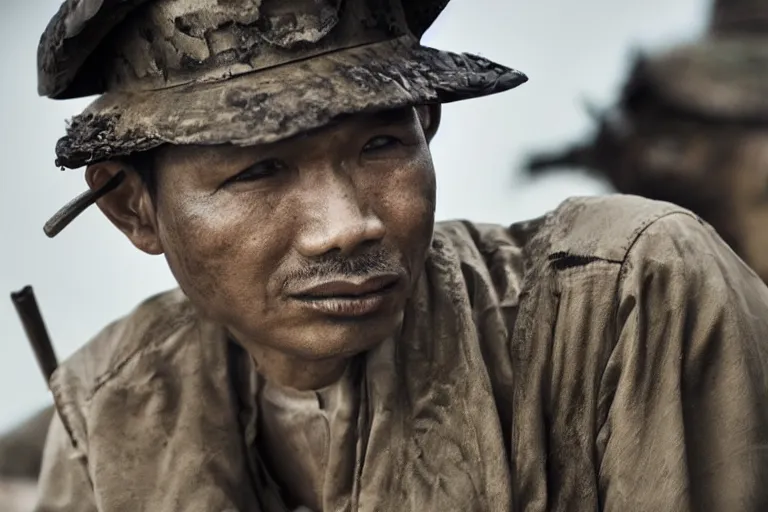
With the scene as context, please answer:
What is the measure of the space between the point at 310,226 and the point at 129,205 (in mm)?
401

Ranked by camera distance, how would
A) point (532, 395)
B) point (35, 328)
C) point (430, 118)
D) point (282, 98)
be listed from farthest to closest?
1. point (35, 328)
2. point (430, 118)
3. point (532, 395)
4. point (282, 98)

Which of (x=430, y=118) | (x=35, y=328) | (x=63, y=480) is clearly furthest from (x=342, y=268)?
(x=35, y=328)

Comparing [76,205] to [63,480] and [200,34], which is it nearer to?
[200,34]

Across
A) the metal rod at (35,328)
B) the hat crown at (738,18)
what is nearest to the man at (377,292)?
the metal rod at (35,328)

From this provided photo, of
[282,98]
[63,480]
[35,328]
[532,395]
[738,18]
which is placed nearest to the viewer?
[282,98]

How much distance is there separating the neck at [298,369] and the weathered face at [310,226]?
0.66 ft

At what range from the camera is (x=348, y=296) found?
178 centimetres

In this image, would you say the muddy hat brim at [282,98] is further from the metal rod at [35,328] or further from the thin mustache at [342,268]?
the metal rod at [35,328]

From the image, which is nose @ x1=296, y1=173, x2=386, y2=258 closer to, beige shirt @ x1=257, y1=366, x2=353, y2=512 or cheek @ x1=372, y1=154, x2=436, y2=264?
cheek @ x1=372, y1=154, x2=436, y2=264

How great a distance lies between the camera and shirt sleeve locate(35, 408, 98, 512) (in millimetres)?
2221

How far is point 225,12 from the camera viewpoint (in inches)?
A: 67.9

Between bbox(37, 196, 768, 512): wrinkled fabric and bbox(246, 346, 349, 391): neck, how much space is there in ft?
0.18

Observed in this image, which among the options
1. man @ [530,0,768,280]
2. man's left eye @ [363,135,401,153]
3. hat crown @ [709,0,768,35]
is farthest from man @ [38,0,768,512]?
hat crown @ [709,0,768,35]

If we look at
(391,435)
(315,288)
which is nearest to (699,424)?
(391,435)
